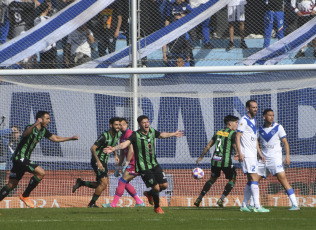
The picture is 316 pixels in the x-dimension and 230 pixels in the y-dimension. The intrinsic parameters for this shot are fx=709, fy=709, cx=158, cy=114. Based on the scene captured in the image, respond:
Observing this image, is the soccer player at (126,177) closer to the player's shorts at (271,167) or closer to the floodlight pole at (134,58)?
the floodlight pole at (134,58)

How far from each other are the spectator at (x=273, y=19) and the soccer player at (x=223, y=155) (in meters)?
2.03

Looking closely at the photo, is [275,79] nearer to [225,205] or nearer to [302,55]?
[302,55]

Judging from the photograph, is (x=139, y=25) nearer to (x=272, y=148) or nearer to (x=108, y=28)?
(x=108, y=28)

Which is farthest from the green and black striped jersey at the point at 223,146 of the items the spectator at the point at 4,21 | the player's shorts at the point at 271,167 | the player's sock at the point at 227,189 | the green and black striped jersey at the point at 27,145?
the spectator at the point at 4,21

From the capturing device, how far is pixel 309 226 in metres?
10.3

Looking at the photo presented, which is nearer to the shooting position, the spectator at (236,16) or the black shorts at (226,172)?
the black shorts at (226,172)

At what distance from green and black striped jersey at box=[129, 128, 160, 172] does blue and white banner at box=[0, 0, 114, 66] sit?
392 centimetres

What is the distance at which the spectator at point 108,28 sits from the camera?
51.9 feet

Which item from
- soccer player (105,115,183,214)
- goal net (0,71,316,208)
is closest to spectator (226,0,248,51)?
goal net (0,71,316,208)

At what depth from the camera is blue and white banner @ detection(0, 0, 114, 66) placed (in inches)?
615

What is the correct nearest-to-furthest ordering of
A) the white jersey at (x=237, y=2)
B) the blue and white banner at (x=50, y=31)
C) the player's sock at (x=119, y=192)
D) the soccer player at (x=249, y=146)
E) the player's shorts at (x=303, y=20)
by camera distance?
the soccer player at (x=249, y=146) → the player's sock at (x=119, y=192) → the blue and white banner at (x=50, y=31) → the player's shorts at (x=303, y=20) → the white jersey at (x=237, y=2)

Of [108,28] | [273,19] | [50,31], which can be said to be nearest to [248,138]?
[273,19]

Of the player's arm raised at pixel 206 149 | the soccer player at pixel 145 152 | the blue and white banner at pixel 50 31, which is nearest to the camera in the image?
the soccer player at pixel 145 152

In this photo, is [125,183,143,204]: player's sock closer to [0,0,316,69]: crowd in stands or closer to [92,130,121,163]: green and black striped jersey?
[92,130,121,163]: green and black striped jersey
